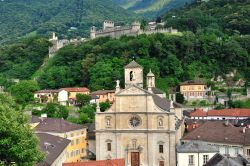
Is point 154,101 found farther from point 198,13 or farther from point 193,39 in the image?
point 198,13

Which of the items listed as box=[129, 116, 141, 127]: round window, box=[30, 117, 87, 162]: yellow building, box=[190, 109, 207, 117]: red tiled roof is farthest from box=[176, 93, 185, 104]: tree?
box=[129, 116, 141, 127]: round window

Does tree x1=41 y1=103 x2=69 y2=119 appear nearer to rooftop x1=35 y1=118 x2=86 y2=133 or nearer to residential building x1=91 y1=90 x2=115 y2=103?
residential building x1=91 y1=90 x2=115 y2=103

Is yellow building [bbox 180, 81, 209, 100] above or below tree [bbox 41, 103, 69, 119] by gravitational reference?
above

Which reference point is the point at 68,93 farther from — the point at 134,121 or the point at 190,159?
the point at 190,159

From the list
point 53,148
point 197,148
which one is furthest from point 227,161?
point 53,148

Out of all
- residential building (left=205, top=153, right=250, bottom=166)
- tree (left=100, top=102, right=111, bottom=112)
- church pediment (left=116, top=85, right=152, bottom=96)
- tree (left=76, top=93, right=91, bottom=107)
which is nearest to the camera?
residential building (left=205, top=153, right=250, bottom=166)
